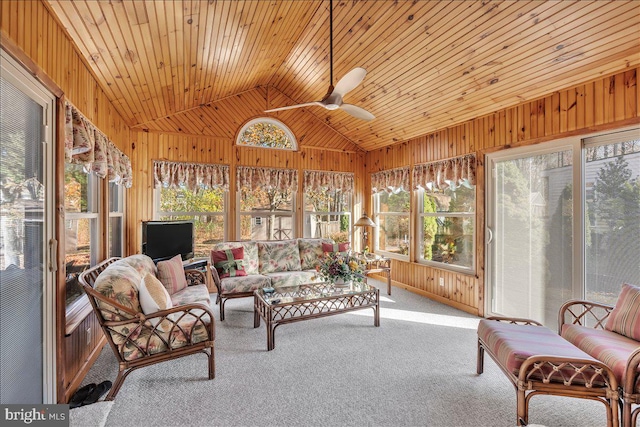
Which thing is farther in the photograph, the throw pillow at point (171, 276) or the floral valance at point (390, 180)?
the floral valance at point (390, 180)

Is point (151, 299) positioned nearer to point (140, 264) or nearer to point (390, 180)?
point (140, 264)

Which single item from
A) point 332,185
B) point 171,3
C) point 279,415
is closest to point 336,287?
point 279,415

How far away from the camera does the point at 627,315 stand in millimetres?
2127

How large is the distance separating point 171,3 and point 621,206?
436 cm

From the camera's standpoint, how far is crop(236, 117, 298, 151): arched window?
5.19m

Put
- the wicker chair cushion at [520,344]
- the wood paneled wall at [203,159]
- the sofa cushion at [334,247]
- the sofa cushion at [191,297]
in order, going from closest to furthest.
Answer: the wicker chair cushion at [520,344], the sofa cushion at [191,297], the wood paneled wall at [203,159], the sofa cushion at [334,247]

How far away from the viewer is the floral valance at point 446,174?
401 cm

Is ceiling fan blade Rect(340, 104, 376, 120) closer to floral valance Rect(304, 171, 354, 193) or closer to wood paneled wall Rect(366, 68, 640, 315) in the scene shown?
wood paneled wall Rect(366, 68, 640, 315)

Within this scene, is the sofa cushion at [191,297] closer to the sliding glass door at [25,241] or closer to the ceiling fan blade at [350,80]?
the sliding glass door at [25,241]

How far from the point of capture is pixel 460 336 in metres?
3.18

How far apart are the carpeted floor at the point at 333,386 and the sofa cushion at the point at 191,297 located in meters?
0.47

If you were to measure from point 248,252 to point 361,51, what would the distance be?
3304 millimetres

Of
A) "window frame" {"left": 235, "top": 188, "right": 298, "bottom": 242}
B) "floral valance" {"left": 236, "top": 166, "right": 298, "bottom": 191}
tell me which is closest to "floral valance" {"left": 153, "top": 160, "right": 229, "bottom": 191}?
"floral valance" {"left": 236, "top": 166, "right": 298, "bottom": 191}
